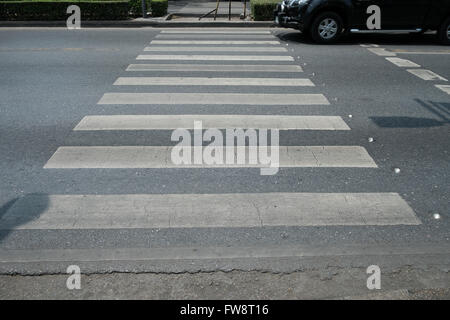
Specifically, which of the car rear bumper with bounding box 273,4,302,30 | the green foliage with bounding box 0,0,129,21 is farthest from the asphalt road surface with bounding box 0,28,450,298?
the green foliage with bounding box 0,0,129,21

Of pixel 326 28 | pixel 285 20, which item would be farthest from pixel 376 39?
pixel 285 20

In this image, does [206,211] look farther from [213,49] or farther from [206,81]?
[213,49]

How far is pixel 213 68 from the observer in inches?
380

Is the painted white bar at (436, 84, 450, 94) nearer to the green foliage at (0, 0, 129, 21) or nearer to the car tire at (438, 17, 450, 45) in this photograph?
the car tire at (438, 17, 450, 45)

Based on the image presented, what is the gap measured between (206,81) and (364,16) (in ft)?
19.5

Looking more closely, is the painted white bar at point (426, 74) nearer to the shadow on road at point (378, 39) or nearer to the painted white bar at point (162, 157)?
the shadow on road at point (378, 39)

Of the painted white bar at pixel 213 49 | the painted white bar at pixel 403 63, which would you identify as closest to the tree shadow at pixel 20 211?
the painted white bar at pixel 213 49

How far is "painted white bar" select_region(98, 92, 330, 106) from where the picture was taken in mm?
7387

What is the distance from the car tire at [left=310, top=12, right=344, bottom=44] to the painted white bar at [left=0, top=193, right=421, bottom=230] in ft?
28.3

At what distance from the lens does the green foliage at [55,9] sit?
15.6 m

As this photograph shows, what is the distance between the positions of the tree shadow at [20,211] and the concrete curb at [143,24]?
39.0 ft
